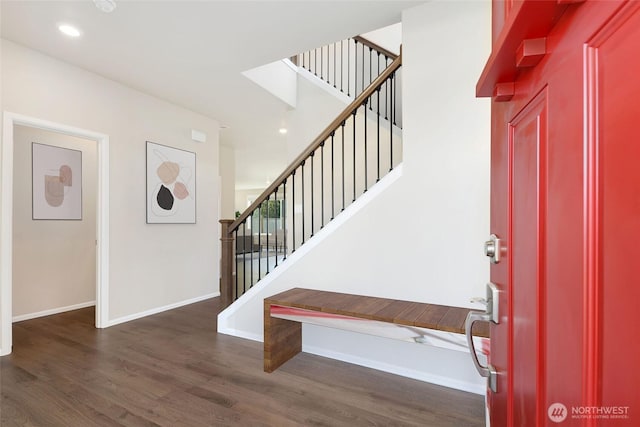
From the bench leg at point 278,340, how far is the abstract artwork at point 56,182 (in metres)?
3.47

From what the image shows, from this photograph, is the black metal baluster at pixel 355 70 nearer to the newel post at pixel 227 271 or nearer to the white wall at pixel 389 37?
the white wall at pixel 389 37

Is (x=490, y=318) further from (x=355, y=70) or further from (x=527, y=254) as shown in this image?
(x=355, y=70)

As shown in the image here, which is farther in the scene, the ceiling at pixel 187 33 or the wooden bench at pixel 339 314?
the ceiling at pixel 187 33

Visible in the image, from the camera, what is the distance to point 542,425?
48cm

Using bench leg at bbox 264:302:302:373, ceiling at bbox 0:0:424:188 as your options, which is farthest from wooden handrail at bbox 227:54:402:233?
bench leg at bbox 264:302:302:373

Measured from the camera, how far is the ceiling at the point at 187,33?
2273 mm

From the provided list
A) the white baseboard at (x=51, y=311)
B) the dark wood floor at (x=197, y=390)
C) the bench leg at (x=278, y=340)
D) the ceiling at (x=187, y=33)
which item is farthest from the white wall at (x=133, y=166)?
the bench leg at (x=278, y=340)

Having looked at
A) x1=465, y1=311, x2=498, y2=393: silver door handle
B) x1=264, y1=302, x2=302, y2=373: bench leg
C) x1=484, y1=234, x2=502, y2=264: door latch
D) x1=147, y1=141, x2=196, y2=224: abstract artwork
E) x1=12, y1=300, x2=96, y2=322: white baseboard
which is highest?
x1=147, y1=141, x2=196, y2=224: abstract artwork

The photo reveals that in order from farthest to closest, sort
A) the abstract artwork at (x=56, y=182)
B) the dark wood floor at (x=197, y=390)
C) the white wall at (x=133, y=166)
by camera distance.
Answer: the abstract artwork at (x=56, y=182) → the white wall at (x=133, y=166) → the dark wood floor at (x=197, y=390)

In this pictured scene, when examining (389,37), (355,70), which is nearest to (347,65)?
(355,70)

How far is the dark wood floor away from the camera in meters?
1.79

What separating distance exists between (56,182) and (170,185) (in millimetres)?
1431

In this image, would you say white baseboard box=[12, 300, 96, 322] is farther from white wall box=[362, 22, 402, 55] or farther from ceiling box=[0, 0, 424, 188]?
white wall box=[362, 22, 402, 55]

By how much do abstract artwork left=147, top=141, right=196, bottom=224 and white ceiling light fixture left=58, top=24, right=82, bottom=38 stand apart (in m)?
1.37
